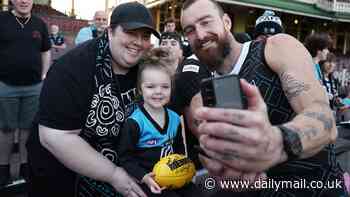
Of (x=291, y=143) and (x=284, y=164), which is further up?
(x=291, y=143)

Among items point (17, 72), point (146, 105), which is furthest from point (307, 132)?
point (17, 72)

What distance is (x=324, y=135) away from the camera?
1344 mm

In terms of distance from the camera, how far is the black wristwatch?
1.12 meters

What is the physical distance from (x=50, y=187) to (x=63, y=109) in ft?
1.76

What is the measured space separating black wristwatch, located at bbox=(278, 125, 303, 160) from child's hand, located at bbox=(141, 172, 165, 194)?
1.09m

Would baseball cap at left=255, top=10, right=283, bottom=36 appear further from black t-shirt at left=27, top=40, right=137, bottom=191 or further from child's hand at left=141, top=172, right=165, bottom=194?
child's hand at left=141, top=172, right=165, bottom=194


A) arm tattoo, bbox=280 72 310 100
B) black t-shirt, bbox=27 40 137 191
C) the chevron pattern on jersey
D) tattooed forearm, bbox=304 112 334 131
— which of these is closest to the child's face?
black t-shirt, bbox=27 40 137 191

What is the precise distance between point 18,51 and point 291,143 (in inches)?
142

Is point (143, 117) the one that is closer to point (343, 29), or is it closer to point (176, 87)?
point (176, 87)

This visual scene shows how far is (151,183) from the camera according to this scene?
2109mm

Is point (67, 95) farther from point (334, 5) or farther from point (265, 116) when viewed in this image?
point (334, 5)

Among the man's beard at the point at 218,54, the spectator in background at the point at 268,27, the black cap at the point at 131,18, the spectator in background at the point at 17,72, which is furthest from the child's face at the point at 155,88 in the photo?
the spectator in background at the point at 17,72

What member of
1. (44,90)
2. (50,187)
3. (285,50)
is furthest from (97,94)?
(285,50)

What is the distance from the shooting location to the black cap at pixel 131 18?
2104mm
